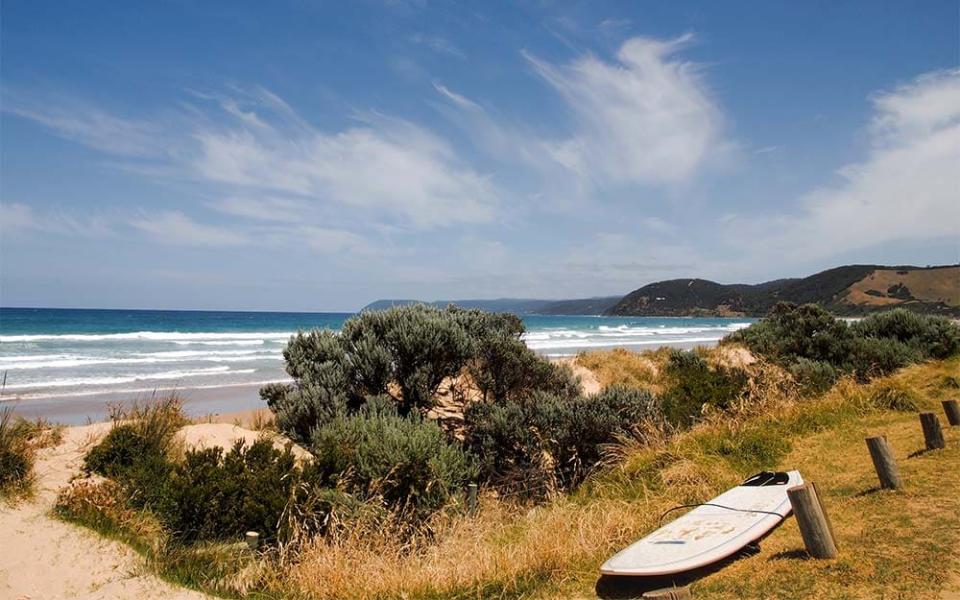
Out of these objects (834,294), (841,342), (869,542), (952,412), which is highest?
(834,294)

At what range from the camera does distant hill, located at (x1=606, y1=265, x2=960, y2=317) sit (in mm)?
56281

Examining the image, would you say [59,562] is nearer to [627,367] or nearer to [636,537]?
[636,537]

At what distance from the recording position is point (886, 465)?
240 inches

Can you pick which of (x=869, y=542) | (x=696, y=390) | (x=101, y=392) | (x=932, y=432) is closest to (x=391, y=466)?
(x=869, y=542)

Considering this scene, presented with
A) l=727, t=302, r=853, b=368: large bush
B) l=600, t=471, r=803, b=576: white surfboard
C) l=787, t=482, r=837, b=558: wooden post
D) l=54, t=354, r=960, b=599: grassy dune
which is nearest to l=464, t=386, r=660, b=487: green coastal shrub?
l=54, t=354, r=960, b=599: grassy dune

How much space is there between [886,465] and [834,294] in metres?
72.6

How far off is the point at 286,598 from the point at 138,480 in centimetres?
286

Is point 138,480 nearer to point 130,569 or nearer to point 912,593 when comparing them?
point 130,569

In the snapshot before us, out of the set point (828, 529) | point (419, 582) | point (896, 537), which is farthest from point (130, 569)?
point (896, 537)

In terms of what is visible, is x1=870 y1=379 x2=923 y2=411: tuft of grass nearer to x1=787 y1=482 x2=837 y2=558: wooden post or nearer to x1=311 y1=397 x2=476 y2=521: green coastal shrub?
x1=787 y1=482 x2=837 y2=558: wooden post

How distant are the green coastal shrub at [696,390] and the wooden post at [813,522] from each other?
5.65 metres

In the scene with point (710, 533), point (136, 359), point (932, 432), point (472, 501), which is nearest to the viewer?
point (710, 533)

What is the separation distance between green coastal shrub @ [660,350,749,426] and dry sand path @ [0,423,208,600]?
28.1 feet

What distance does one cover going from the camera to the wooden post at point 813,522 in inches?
175
